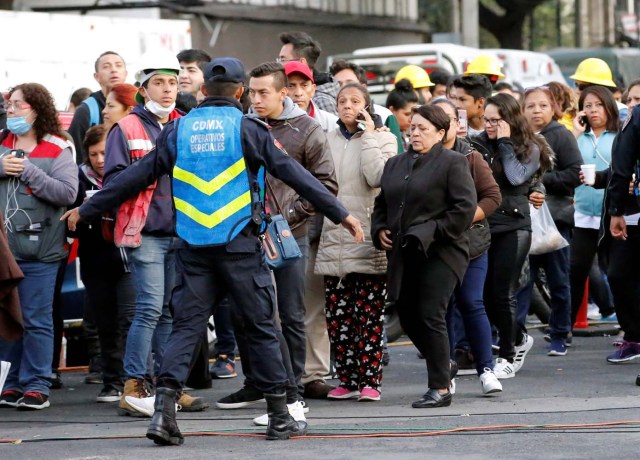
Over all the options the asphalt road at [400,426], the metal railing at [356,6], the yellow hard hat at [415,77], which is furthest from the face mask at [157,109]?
the metal railing at [356,6]

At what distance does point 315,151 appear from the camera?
915 centimetres

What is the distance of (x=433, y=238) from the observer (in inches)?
356

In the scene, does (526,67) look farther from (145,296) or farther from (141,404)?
(141,404)

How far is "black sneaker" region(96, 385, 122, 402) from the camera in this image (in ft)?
32.4

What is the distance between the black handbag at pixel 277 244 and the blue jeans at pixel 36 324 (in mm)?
2037

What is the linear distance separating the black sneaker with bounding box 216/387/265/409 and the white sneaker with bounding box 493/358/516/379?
1846 millimetres

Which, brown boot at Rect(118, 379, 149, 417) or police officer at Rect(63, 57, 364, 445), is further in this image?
brown boot at Rect(118, 379, 149, 417)

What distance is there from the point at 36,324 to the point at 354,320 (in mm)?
1991

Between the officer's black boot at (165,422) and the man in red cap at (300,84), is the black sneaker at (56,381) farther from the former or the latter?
the officer's black boot at (165,422)

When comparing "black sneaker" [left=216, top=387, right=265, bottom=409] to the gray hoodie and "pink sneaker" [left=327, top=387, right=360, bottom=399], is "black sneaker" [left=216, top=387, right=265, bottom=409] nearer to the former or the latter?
"pink sneaker" [left=327, top=387, right=360, bottom=399]

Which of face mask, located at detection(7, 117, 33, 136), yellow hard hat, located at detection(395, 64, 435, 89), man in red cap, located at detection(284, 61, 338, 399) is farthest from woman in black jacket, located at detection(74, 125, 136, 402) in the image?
yellow hard hat, located at detection(395, 64, 435, 89)

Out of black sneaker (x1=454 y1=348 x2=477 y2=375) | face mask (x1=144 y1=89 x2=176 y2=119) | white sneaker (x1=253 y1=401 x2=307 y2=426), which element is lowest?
black sneaker (x1=454 y1=348 x2=477 y2=375)

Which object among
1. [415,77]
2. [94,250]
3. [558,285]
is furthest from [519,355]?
[415,77]

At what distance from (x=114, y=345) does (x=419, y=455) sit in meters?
3.20
